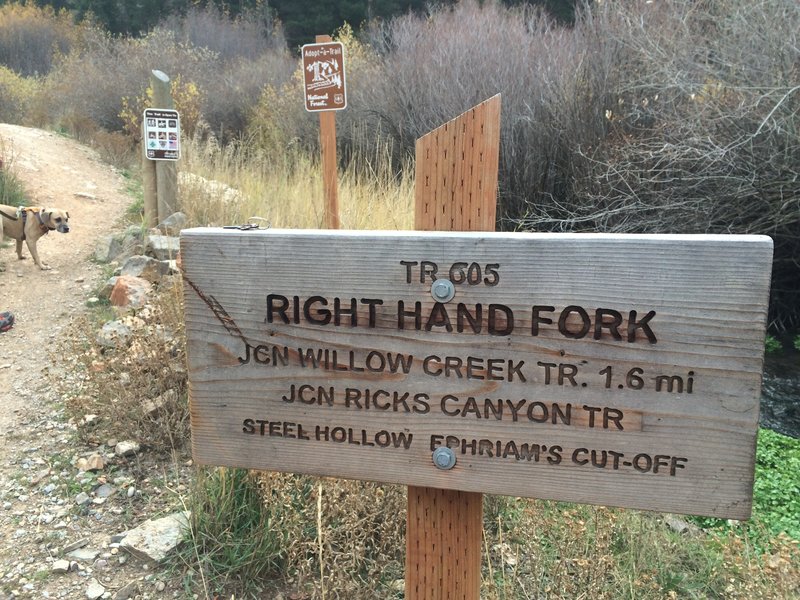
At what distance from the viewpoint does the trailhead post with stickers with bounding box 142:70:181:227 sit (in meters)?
6.50

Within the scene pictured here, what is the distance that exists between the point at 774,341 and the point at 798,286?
2.59 ft

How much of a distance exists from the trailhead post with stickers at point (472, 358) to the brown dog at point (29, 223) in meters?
6.21

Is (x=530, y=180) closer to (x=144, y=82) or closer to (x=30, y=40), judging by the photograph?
(x=144, y=82)

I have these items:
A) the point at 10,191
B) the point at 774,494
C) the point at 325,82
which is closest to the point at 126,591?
the point at 774,494

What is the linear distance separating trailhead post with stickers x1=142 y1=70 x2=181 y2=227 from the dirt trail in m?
0.93

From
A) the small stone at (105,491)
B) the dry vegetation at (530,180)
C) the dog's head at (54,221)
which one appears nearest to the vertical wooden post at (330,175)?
the dry vegetation at (530,180)

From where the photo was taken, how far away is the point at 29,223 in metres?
6.55

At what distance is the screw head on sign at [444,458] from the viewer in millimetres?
1235

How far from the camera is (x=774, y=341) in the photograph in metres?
6.18

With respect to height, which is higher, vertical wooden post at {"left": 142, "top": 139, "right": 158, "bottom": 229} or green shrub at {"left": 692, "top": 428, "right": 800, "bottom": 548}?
vertical wooden post at {"left": 142, "top": 139, "right": 158, "bottom": 229}

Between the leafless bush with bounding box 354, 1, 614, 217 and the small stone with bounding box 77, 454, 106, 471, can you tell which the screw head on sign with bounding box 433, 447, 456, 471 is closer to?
the small stone with bounding box 77, 454, 106, 471

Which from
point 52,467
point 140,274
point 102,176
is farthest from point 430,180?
point 102,176

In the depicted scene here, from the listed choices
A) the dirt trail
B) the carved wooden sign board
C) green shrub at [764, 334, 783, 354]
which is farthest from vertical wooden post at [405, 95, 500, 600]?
green shrub at [764, 334, 783, 354]

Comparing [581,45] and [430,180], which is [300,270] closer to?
[430,180]
